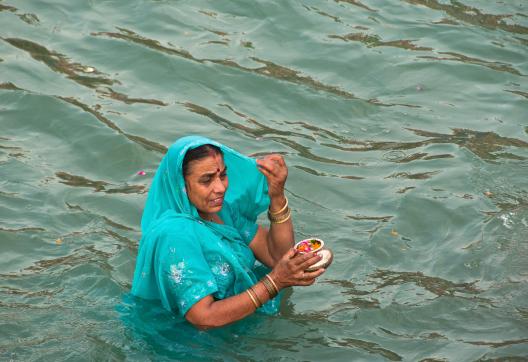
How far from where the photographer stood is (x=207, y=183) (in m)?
5.42

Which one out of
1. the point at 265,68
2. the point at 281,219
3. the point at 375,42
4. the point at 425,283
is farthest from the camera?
the point at 375,42

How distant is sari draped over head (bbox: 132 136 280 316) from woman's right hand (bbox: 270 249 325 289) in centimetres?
38

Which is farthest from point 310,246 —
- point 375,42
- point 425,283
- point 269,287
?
point 375,42

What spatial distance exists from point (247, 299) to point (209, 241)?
438 millimetres

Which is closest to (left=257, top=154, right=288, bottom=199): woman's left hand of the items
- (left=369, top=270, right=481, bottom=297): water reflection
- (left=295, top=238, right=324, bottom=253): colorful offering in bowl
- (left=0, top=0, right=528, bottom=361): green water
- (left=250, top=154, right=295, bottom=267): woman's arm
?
(left=250, top=154, right=295, bottom=267): woman's arm

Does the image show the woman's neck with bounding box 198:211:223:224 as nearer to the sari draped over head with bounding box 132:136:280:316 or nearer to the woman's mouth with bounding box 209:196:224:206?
the sari draped over head with bounding box 132:136:280:316

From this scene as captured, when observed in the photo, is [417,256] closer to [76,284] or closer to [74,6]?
[76,284]

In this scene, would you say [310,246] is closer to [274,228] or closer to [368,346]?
[274,228]

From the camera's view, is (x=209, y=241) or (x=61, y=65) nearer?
(x=209, y=241)

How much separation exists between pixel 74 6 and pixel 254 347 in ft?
22.7

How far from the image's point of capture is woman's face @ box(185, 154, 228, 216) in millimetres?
5359

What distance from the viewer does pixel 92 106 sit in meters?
9.25

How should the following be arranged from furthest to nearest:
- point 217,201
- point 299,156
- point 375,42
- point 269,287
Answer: point 375,42 → point 299,156 → point 217,201 → point 269,287

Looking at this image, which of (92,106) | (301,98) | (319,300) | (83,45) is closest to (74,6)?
(83,45)
